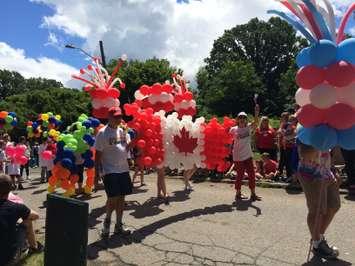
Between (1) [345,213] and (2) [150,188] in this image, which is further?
(2) [150,188]

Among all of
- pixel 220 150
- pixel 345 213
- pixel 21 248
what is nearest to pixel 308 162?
pixel 345 213

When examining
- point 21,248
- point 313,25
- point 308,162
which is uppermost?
point 313,25

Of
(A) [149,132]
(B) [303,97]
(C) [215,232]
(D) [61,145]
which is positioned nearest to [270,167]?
(A) [149,132]

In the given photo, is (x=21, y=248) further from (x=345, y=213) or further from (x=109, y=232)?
(x=345, y=213)

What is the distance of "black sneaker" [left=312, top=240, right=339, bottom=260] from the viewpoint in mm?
6020

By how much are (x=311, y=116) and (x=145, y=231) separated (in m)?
3.46

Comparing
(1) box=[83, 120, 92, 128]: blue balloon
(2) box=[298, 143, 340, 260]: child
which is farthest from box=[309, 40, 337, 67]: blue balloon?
(1) box=[83, 120, 92, 128]: blue balloon

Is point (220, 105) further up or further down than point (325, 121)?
further up

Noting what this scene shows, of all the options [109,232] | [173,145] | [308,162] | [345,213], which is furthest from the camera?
[173,145]

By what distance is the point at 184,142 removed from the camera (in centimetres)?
984

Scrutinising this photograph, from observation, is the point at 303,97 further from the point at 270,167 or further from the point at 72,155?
the point at 270,167

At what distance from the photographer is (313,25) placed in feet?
17.6

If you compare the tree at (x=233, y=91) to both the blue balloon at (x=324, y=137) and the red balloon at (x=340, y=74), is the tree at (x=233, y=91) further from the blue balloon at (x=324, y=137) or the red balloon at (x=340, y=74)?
→ the red balloon at (x=340, y=74)

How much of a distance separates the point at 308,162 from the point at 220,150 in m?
4.26
